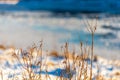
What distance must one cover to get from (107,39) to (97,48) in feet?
12.2

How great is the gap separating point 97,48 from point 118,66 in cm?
711

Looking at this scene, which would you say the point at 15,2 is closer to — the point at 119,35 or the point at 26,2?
the point at 26,2

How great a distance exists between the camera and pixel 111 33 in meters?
23.4

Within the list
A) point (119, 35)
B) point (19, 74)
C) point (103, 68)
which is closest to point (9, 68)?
point (19, 74)

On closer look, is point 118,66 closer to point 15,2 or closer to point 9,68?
point 9,68

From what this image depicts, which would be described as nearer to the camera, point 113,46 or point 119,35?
point 113,46

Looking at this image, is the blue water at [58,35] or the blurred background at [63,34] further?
the blue water at [58,35]

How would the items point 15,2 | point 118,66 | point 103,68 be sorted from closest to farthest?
point 103,68 < point 118,66 < point 15,2

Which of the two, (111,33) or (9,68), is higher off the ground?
(9,68)

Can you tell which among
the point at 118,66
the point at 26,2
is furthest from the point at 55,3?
the point at 118,66

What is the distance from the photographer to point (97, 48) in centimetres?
1688

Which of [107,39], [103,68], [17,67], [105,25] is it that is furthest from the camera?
[105,25]

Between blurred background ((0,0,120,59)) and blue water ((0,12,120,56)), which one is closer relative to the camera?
blurred background ((0,0,120,59))

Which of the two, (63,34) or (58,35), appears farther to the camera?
(63,34)
